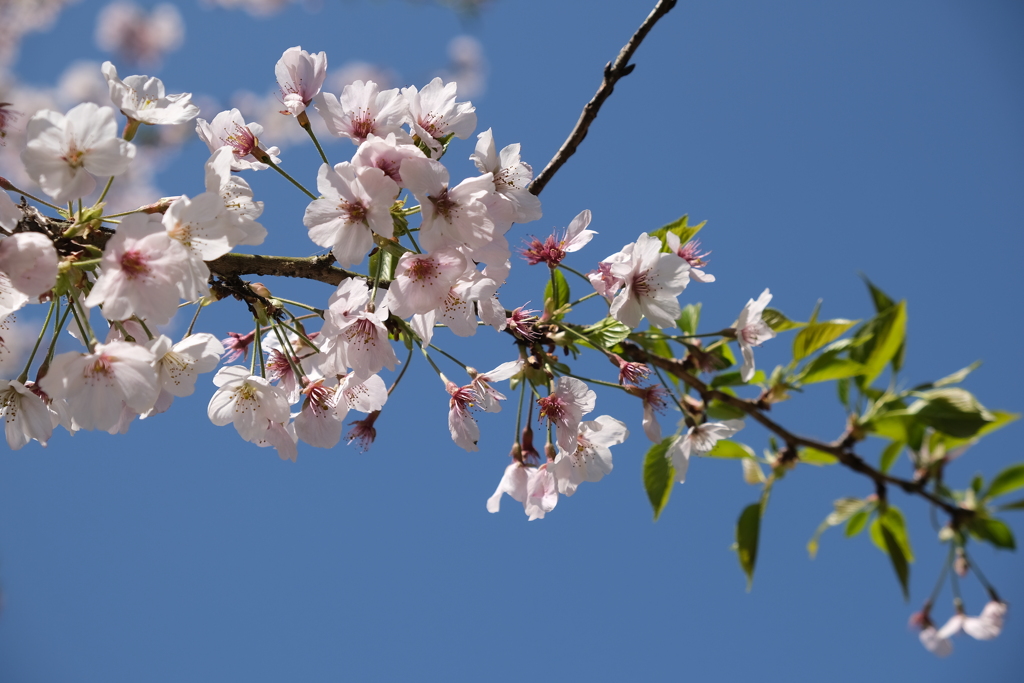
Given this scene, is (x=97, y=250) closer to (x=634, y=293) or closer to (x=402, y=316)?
(x=402, y=316)

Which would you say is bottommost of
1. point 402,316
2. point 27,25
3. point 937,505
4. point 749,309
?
point 937,505

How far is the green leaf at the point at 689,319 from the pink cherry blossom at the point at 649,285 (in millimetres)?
848

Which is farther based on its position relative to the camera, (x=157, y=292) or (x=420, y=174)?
(x=420, y=174)

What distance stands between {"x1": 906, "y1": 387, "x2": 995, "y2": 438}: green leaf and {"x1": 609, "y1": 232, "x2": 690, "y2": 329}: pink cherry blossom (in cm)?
152

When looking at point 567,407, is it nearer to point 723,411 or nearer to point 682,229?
point 682,229

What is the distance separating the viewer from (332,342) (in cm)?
99

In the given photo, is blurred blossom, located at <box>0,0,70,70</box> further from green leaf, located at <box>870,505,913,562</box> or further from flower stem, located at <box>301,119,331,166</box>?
green leaf, located at <box>870,505,913,562</box>

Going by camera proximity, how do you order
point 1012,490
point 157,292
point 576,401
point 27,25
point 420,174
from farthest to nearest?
1. point 27,25
2. point 1012,490
3. point 576,401
4. point 420,174
5. point 157,292

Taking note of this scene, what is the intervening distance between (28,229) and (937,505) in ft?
10.1

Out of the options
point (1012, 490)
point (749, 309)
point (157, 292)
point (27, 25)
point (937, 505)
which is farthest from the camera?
point (27, 25)

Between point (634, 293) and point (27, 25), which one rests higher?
point (27, 25)

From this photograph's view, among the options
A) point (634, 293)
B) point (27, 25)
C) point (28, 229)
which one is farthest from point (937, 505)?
point (27, 25)

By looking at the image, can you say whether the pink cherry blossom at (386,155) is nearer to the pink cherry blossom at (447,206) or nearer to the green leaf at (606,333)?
the pink cherry blossom at (447,206)

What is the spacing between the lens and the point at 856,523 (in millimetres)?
2812
